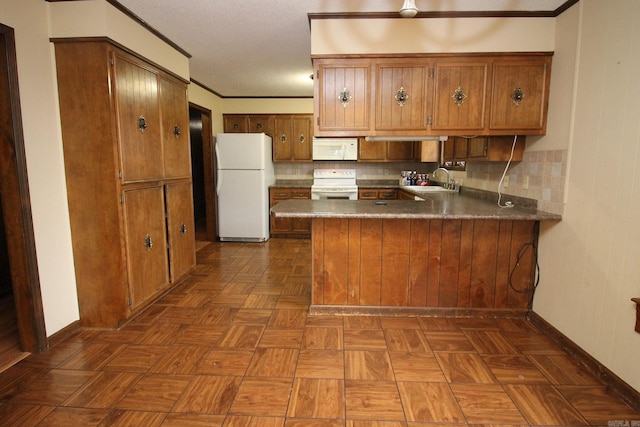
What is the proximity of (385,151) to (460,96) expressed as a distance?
2914 millimetres

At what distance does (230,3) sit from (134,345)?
2.45 metres

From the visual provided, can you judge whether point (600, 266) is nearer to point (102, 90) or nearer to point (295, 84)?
point (102, 90)

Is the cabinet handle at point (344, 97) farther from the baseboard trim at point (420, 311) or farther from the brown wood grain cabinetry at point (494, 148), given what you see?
the baseboard trim at point (420, 311)

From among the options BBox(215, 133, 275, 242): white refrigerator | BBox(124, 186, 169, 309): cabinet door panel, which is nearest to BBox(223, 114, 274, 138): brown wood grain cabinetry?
BBox(215, 133, 275, 242): white refrigerator

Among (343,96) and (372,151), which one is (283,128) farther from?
(343,96)

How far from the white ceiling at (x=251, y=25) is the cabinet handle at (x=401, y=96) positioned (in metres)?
0.56

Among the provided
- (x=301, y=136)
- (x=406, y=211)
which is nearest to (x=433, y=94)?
(x=406, y=211)

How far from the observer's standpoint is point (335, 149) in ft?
18.2

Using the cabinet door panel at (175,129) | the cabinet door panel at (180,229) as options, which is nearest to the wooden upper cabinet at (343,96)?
the cabinet door panel at (175,129)

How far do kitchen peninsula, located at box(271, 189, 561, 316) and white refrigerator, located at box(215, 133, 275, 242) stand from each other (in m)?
2.52

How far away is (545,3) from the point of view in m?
2.35

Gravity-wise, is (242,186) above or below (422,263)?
above

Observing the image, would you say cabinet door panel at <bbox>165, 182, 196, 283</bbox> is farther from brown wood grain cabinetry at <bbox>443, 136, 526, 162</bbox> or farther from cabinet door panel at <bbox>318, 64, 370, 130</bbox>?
brown wood grain cabinetry at <bbox>443, 136, 526, 162</bbox>

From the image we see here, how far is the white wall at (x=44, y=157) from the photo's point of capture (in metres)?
2.10
